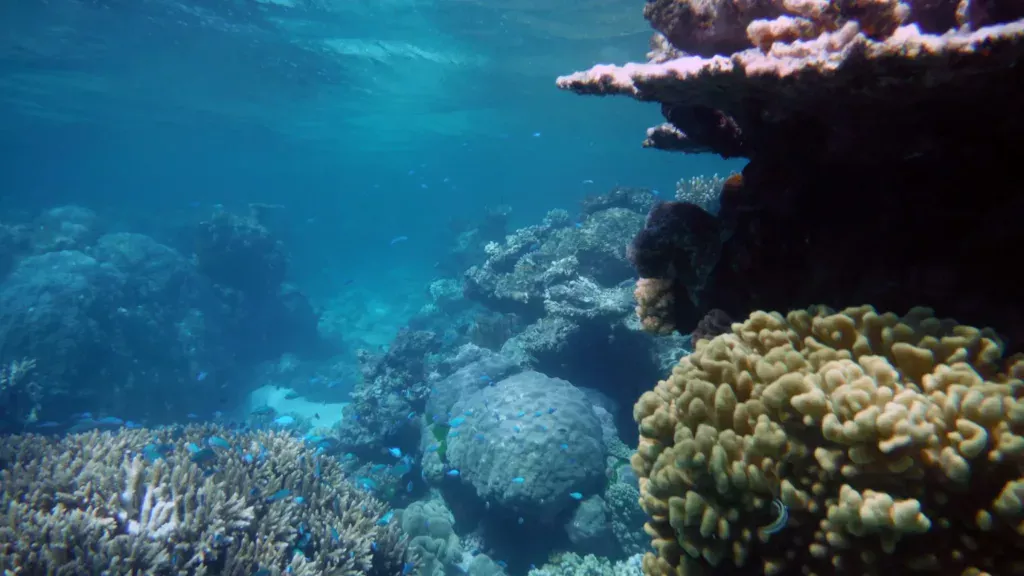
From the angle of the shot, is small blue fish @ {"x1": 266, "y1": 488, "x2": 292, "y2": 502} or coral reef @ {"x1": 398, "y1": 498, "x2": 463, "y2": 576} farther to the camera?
coral reef @ {"x1": 398, "y1": 498, "x2": 463, "y2": 576}

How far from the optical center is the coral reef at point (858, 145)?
206 cm

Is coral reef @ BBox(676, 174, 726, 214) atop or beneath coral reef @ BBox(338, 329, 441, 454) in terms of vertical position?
atop

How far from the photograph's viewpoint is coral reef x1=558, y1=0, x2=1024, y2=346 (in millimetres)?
2062

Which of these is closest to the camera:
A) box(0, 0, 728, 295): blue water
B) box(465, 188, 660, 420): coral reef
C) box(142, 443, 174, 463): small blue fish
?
box(142, 443, 174, 463): small blue fish

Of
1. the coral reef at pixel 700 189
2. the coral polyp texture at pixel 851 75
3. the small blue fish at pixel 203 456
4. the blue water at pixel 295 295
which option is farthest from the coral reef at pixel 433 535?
the coral reef at pixel 700 189

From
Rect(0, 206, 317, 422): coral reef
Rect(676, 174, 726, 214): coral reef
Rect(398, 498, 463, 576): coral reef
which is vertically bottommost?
Rect(0, 206, 317, 422): coral reef

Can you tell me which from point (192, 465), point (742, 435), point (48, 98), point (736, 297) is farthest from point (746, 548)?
point (48, 98)

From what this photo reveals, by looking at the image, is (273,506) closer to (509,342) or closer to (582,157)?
(509,342)

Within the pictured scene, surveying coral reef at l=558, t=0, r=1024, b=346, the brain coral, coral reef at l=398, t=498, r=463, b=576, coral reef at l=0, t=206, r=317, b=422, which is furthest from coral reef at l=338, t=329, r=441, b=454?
the brain coral

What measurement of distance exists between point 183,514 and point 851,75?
731 cm

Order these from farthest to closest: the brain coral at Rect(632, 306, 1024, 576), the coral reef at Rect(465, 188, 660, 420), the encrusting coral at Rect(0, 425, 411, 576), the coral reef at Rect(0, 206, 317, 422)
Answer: the coral reef at Rect(0, 206, 317, 422), the coral reef at Rect(465, 188, 660, 420), the encrusting coral at Rect(0, 425, 411, 576), the brain coral at Rect(632, 306, 1024, 576)

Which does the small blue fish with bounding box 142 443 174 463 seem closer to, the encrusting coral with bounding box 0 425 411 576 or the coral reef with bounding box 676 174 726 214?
the encrusting coral with bounding box 0 425 411 576

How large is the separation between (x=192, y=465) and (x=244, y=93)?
116 feet

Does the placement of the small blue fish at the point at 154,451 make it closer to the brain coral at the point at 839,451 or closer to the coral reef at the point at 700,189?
the brain coral at the point at 839,451
